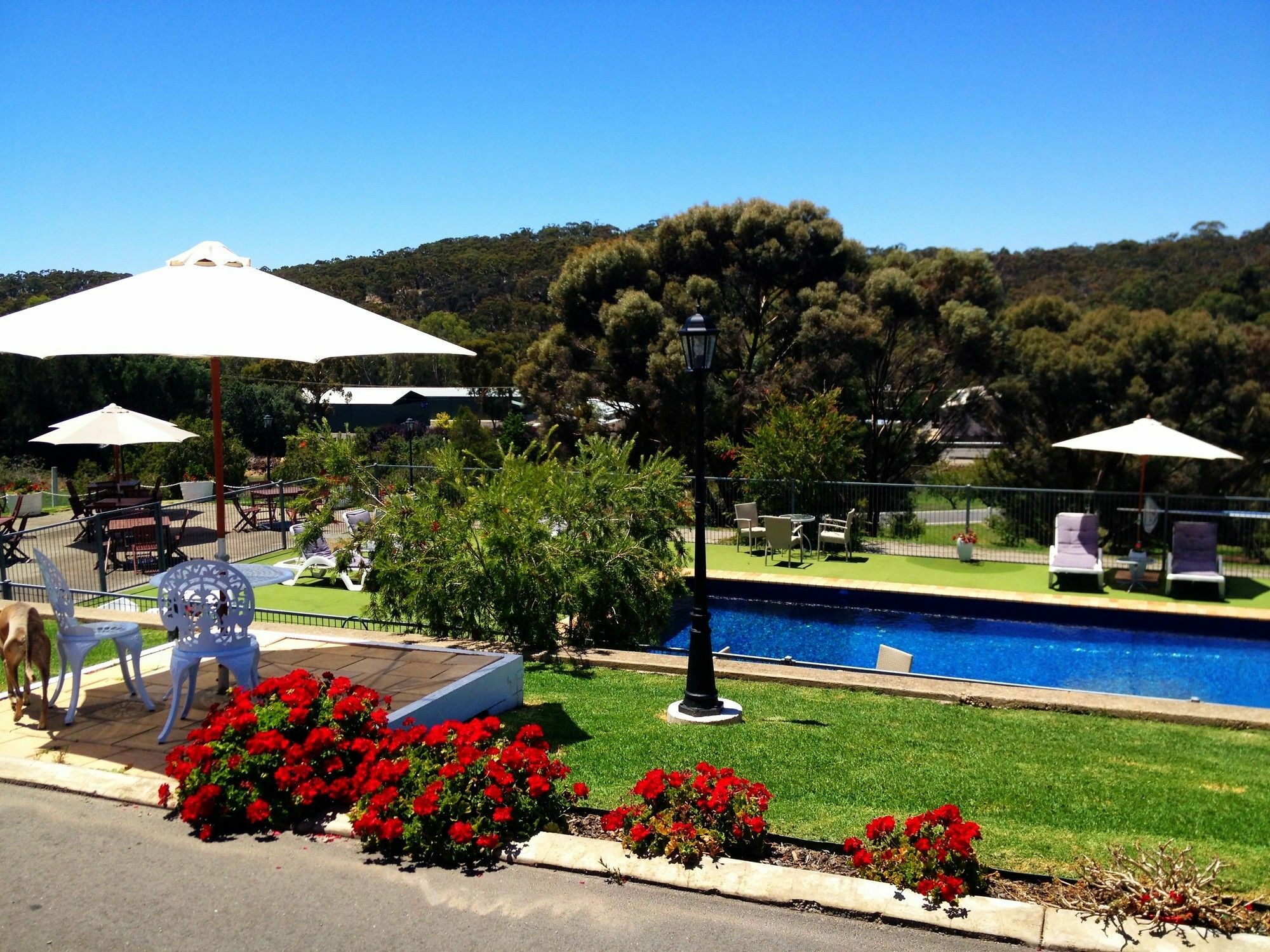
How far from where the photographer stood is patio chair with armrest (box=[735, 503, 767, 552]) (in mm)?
15977

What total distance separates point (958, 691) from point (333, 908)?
18.1 ft

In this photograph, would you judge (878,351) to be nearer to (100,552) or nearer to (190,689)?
(100,552)

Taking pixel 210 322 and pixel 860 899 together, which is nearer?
pixel 860 899

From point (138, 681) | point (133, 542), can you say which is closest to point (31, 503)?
point (133, 542)

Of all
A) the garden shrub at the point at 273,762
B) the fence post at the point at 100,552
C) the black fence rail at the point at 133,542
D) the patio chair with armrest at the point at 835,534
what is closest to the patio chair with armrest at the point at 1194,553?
the patio chair with armrest at the point at 835,534

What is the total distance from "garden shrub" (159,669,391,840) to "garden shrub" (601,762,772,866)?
1.30 meters

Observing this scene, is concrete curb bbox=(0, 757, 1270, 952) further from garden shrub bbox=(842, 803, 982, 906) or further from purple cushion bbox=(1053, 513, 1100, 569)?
purple cushion bbox=(1053, 513, 1100, 569)

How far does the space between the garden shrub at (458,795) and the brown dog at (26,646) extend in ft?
8.46

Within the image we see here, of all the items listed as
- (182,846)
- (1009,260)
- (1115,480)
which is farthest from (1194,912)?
(1009,260)

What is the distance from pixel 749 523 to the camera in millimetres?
16078

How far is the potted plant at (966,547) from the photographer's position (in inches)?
595

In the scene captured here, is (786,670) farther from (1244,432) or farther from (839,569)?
(1244,432)

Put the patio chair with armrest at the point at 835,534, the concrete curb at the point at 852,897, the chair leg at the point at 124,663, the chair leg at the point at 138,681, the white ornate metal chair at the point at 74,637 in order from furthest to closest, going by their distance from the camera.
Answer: the patio chair with armrest at the point at 835,534 < the chair leg at the point at 124,663 < the chair leg at the point at 138,681 < the white ornate metal chair at the point at 74,637 < the concrete curb at the point at 852,897

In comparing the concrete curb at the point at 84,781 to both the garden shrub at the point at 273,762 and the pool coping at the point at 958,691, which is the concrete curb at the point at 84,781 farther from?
the pool coping at the point at 958,691
